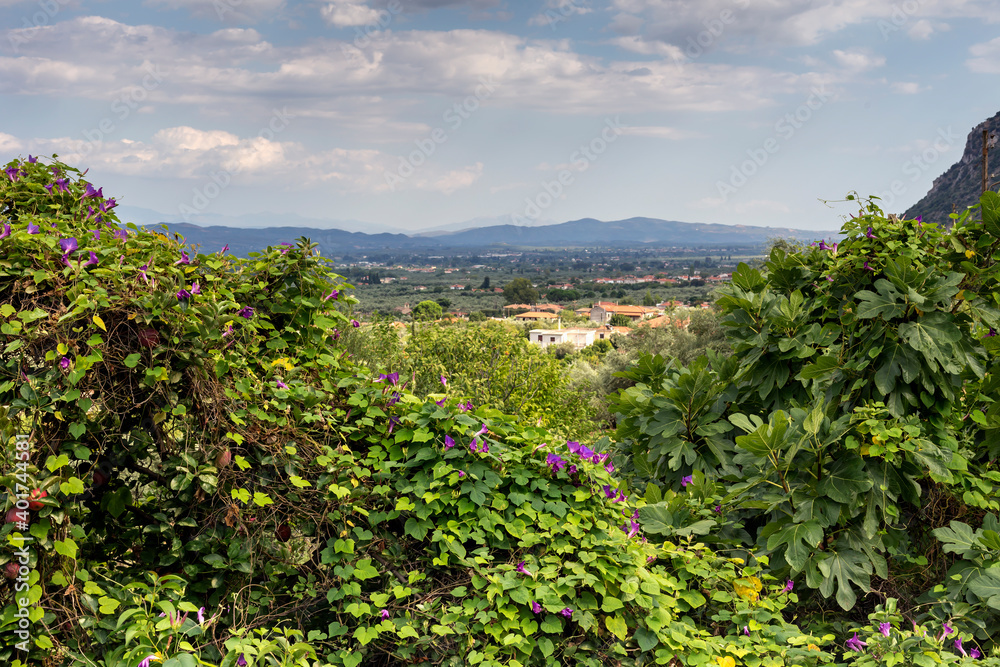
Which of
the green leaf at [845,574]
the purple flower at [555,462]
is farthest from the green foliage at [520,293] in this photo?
the purple flower at [555,462]

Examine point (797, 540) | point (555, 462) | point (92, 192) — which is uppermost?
point (92, 192)

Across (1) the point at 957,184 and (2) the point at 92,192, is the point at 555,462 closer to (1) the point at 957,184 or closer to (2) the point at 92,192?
(2) the point at 92,192

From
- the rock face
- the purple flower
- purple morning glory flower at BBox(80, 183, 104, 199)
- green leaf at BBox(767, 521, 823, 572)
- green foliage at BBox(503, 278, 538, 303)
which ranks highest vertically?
the rock face

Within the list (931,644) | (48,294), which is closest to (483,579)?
(931,644)

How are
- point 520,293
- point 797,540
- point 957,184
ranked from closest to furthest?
point 797,540, point 957,184, point 520,293

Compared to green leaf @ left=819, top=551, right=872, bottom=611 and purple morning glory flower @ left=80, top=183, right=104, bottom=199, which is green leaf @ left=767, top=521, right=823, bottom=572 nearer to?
green leaf @ left=819, top=551, right=872, bottom=611

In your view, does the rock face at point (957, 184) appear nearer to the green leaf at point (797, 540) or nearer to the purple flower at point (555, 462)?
the green leaf at point (797, 540)

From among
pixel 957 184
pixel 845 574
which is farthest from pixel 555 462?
pixel 957 184

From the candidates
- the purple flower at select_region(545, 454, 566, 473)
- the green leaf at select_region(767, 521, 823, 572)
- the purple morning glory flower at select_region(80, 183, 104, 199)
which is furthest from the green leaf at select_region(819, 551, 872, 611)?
the purple morning glory flower at select_region(80, 183, 104, 199)

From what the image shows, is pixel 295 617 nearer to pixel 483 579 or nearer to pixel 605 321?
pixel 483 579

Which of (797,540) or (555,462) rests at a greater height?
(555,462)

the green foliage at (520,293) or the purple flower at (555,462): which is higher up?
the purple flower at (555,462)

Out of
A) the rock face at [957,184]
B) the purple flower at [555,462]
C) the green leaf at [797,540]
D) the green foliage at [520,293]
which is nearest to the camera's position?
the purple flower at [555,462]

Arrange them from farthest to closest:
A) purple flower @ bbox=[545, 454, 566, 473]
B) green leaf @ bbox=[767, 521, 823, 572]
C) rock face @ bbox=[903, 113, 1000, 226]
Result: rock face @ bbox=[903, 113, 1000, 226] → green leaf @ bbox=[767, 521, 823, 572] → purple flower @ bbox=[545, 454, 566, 473]
